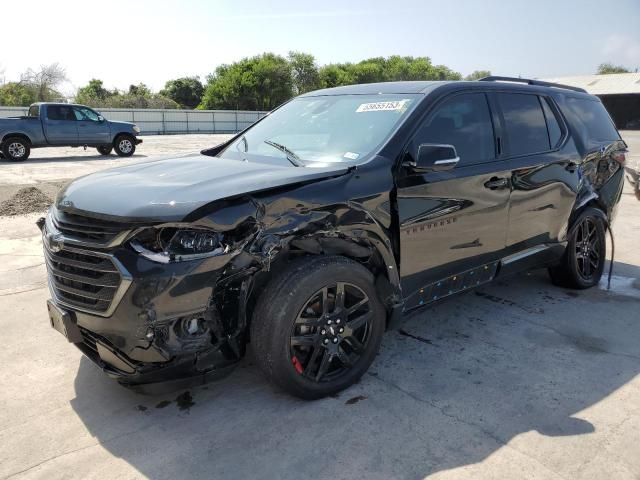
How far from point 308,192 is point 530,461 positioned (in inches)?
70.8

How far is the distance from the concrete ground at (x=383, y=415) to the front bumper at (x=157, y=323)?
0.40 metres

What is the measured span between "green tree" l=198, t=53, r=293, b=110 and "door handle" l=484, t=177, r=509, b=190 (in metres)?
58.0

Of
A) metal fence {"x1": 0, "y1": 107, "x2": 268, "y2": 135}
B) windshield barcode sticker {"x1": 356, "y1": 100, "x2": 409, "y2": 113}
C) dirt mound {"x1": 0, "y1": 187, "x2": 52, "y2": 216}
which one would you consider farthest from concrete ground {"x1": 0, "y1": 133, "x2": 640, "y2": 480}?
metal fence {"x1": 0, "y1": 107, "x2": 268, "y2": 135}

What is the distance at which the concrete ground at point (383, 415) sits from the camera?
2602mm

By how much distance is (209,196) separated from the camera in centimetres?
269

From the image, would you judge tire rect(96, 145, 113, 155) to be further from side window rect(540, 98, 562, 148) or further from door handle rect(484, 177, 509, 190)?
door handle rect(484, 177, 509, 190)

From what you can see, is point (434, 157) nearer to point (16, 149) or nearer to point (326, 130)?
point (326, 130)

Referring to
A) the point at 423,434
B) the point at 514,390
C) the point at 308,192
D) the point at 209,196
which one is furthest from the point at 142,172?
the point at 514,390

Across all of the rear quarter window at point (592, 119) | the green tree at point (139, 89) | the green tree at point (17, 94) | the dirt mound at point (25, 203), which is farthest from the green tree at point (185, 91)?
the rear quarter window at point (592, 119)

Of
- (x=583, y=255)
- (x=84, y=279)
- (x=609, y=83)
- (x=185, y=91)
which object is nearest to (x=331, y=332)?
(x=84, y=279)

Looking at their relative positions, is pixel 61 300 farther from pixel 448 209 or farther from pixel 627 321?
pixel 627 321

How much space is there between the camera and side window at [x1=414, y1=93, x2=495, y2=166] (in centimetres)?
360

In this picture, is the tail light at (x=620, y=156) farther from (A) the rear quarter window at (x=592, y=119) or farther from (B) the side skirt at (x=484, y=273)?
(B) the side skirt at (x=484, y=273)

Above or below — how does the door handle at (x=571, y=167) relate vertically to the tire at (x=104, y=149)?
above
